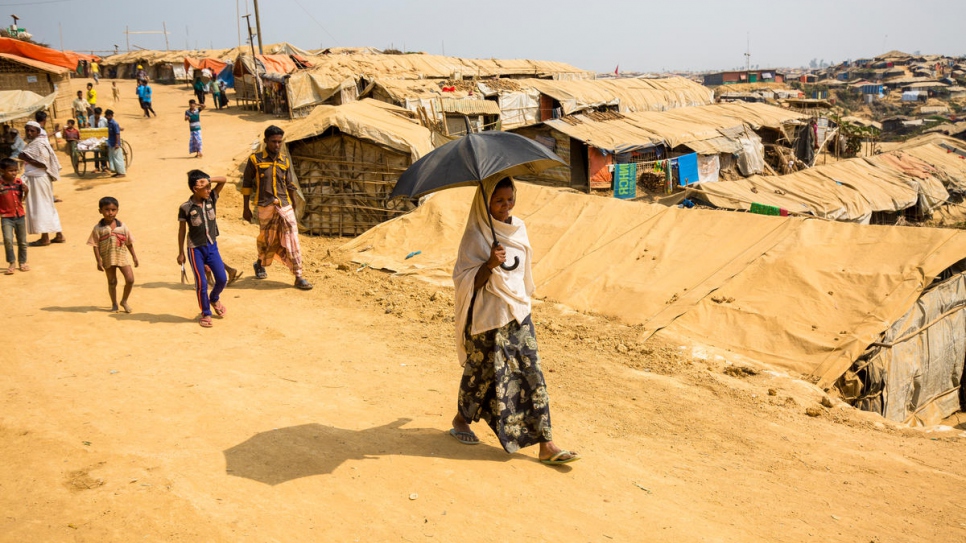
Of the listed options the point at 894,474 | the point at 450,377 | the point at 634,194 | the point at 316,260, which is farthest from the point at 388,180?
the point at 634,194

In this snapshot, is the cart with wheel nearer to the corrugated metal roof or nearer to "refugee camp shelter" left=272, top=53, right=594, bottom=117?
"refugee camp shelter" left=272, top=53, right=594, bottom=117

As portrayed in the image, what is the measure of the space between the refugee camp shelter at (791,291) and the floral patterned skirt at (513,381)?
11.6 feet

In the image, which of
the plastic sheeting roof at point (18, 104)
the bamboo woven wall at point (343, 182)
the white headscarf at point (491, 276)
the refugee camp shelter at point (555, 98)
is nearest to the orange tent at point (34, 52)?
the plastic sheeting roof at point (18, 104)

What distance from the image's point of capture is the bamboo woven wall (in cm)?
1223

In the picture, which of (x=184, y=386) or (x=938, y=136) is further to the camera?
(x=938, y=136)

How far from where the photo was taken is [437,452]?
4.06 m

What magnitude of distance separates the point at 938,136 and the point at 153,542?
3122 centimetres

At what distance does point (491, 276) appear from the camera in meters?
3.73

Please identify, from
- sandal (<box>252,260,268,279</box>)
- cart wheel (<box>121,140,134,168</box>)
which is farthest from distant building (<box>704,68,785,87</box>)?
sandal (<box>252,260,268,279</box>)

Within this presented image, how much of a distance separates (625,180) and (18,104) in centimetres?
1512

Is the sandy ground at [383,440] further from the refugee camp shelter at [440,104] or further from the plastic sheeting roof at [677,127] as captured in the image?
the plastic sheeting roof at [677,127]

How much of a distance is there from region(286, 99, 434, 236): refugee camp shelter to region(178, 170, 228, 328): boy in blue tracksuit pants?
18.5ft

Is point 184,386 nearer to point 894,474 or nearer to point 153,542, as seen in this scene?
point 153,542

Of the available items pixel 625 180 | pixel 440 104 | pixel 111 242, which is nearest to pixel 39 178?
pixel 111 242
